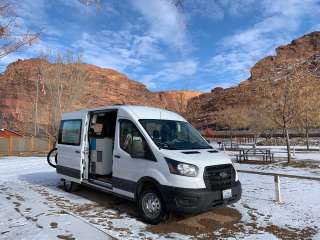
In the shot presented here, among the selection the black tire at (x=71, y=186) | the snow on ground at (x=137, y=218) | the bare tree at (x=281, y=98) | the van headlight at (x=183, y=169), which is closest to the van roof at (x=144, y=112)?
the van headlight at (x=183, y=169)

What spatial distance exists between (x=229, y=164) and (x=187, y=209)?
147 centimetres

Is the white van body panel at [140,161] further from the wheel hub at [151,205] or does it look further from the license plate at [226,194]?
the license plate at [226,194]

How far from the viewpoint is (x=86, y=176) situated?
30.4 ft

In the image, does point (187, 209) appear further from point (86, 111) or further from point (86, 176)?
point (86, 111)

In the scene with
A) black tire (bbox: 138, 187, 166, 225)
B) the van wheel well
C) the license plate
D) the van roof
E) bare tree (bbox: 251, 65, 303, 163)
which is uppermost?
bare tree (bbox: 251, 65, 303, 163)

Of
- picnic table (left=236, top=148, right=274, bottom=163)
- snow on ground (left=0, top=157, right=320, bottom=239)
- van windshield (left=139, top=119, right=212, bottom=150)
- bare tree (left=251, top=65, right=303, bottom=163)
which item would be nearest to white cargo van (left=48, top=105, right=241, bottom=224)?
van windshield (left=139, top=119, right=212, bottom=150)

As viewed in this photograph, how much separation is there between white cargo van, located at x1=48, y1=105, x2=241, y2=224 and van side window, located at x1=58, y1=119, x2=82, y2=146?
0.08m

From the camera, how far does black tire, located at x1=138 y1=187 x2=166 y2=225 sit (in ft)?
21.5

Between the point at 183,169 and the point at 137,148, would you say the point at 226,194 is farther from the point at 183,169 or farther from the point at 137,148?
the point at 137,148

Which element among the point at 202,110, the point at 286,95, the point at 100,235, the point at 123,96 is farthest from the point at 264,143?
the point at 123,96

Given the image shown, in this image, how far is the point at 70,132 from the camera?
10.3m

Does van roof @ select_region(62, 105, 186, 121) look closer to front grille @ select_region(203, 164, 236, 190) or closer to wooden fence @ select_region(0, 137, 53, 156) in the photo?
front grille @ select_region(203, 164, 236, 190)

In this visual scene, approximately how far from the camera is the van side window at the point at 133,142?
275 inches

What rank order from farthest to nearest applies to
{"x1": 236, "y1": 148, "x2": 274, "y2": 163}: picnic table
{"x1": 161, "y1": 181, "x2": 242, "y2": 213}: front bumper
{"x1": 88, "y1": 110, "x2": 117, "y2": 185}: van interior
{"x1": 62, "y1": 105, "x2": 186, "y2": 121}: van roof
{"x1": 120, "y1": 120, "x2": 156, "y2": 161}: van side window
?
{"x1": 236, "y1": 148, "x2": 274, "y2": 163}: picnic table, {"x1": 88, "y1": 110, "x2": 117, "y2": 185}: van interior, {"x1": 62, "y1": 105, "x2": 186, "y2": 121}: van roof, {"x1": 120, "y1": 120, "x2": 156, "y2": 161}: van side window, {"x1": 161, "y1": 181, "x2": 242, "y2": 213}: front bumper
